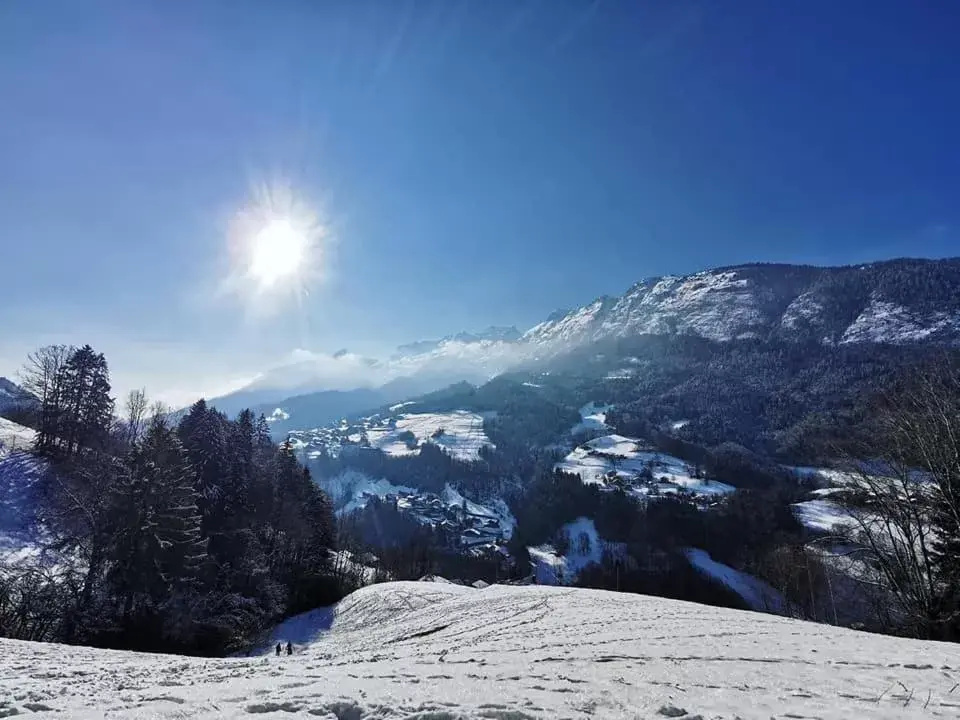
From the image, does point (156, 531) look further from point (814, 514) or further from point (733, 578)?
point (814, 514)

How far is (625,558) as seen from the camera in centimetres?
14700

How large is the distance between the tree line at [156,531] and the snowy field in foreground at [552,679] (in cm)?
2166

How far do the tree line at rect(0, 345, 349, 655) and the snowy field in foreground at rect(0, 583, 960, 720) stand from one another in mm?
21656

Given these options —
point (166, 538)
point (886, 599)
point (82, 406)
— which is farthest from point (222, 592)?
point (886, 599)

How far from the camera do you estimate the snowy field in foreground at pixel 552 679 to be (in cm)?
720

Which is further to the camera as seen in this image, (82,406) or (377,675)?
(82,406)

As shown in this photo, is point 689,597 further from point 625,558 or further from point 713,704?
point 713,704

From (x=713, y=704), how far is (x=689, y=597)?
417 feet

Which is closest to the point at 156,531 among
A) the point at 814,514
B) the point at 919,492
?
the point at 919,492

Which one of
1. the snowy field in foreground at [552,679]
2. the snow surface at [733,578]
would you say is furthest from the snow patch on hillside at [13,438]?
the snow surface at [733,578]

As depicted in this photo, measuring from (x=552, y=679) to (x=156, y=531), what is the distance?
37.7 meters

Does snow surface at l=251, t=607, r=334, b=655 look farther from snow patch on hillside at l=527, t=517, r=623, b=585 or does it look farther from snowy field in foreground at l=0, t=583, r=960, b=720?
snow patch on hillside at l=527, t=517, r=623, b=585

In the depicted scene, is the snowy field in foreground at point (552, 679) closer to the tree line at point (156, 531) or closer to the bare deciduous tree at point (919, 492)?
the bare deciduous tree at point (919, 492)

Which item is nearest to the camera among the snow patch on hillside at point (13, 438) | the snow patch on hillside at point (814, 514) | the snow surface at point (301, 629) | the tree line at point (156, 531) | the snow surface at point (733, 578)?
the tree line at point (156, 531)
